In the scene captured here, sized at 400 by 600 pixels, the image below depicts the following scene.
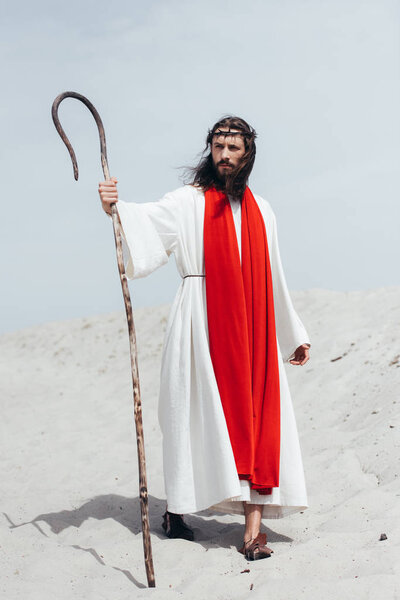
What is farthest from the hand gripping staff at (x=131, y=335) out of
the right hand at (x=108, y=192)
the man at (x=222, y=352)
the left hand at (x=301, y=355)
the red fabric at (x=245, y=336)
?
the left hand at (x=301, y=355)

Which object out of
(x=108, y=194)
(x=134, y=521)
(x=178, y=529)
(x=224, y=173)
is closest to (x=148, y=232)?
(x=108, y=194)

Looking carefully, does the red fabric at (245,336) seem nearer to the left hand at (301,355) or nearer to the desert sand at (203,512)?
the left hand at (301,355)

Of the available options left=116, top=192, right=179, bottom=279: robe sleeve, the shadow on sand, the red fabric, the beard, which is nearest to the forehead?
the beard

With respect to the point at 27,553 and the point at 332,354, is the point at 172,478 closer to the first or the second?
the point at 27,553

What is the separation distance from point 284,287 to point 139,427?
50.1 inches

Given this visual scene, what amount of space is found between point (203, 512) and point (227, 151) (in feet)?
7.51

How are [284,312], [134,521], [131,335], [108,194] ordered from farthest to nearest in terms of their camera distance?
[134,521], [284,312], [108,194], [131,335]

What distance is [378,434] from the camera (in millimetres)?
5434

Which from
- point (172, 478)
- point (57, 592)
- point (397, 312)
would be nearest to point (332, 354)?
point (397, 312)

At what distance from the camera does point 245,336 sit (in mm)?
3666

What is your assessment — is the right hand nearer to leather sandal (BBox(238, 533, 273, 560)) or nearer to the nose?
the nose

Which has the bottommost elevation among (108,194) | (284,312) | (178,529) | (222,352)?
(178,529)

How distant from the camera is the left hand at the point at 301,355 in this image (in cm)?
400

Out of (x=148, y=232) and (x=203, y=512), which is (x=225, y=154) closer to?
(x=148, y=232)
